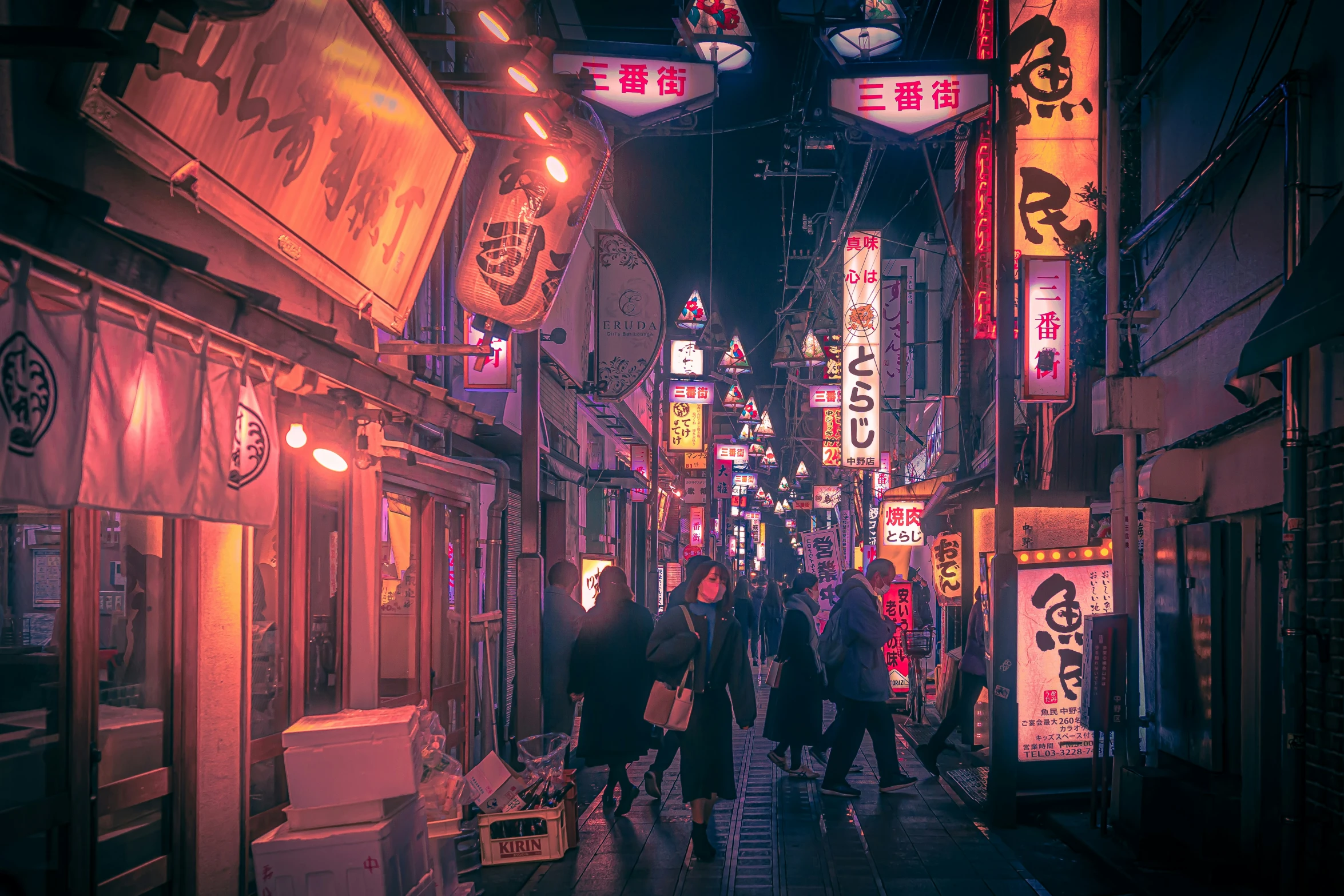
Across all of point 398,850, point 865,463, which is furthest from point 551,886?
point 865,463

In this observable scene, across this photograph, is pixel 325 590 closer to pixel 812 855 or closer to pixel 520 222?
pixel 520 222

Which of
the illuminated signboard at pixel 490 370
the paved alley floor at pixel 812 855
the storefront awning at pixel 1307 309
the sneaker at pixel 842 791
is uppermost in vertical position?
the illuminated signboard at pixel 490 370

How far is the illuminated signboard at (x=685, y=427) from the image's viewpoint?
32.5 m

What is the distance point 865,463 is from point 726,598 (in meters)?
13.2

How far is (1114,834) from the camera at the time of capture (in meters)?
9.73

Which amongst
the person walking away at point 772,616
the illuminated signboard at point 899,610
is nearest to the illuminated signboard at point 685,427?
the person walking away at point 772,616

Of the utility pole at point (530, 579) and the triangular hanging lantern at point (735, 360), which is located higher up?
the triangular hanging lantern at point (735, 360)

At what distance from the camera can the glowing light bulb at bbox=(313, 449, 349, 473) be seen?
777cm

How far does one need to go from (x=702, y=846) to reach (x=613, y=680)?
2624 millimetres

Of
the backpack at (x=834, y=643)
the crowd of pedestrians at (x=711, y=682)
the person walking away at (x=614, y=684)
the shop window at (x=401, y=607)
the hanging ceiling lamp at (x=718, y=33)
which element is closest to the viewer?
the crowd of pedestrians at (x=711, y=682)

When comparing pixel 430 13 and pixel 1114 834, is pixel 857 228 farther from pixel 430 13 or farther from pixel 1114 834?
pixel 1114 834

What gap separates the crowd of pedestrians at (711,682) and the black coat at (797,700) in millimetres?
16

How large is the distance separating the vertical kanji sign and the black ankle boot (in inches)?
585

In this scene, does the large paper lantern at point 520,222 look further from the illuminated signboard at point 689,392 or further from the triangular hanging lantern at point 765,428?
the triangular hanging lantern at point 765,428
